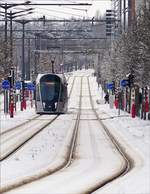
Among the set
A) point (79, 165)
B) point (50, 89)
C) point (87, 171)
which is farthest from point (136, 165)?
point (50, 89)

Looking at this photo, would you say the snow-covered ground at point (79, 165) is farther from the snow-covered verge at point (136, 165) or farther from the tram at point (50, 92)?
the tram at point (50, 92)

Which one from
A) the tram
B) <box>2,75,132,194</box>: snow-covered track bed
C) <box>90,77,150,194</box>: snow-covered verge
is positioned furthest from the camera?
the tram

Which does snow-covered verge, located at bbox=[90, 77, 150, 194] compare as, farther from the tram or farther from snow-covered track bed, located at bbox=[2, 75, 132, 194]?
the tram

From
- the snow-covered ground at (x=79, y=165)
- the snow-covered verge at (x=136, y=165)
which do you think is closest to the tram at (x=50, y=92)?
the snow-covered verge at (x=136, y=165)

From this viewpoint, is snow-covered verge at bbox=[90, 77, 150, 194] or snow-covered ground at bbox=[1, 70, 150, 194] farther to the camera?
snow-covered ground at bbox=[1, 70, 150, 194]

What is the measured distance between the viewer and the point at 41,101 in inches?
2064

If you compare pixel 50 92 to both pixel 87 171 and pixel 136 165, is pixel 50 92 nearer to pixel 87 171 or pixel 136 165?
pixel 136 165

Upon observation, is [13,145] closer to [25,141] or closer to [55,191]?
[25,141]

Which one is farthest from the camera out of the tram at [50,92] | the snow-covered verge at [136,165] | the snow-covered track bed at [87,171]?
Result: the tram at [50,92]

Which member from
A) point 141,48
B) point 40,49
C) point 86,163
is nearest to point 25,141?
point 86,163

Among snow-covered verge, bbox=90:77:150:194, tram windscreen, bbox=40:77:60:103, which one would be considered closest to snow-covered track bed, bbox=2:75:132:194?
snow-covered verge, bbox=90:77:150:194

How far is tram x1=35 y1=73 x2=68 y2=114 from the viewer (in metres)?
51.8

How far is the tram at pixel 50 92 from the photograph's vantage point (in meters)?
51.8

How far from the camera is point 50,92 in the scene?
5191cm
